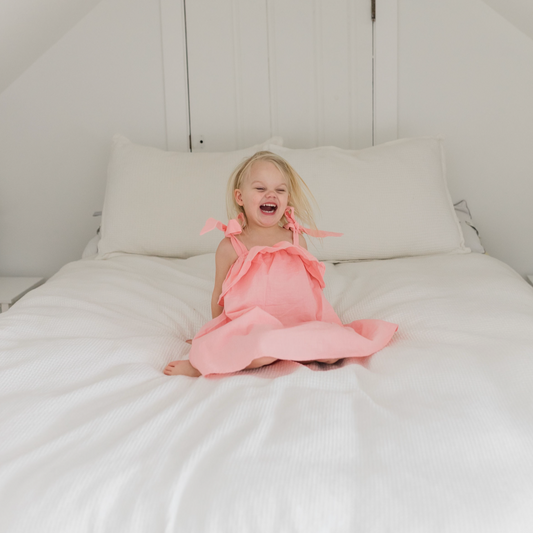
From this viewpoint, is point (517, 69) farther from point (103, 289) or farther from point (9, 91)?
point (9, 91)

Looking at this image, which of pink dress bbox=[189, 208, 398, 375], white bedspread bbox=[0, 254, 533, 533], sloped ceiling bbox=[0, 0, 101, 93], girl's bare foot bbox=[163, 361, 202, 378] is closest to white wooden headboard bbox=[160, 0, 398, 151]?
sloped ceiling bbox=[0, 0, 101, 93]

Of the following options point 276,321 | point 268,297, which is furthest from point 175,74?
point 276,321

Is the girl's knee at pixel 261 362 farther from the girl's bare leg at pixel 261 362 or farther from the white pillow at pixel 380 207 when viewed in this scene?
the white pillow at pixel 380 207

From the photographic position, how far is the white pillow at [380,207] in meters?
1.88

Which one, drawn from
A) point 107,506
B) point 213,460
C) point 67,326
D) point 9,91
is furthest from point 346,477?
point 9,91

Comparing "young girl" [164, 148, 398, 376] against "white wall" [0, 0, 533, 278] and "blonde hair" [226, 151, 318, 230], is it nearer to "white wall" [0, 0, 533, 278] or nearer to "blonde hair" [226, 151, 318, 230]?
"blonde hair" [226, 151, 318, 230]

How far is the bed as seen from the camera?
65cm

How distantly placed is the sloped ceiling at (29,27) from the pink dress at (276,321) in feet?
3.76

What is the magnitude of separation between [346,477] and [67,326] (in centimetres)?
78

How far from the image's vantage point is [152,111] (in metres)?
2.42

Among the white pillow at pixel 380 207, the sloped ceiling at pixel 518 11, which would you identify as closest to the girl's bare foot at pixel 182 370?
the white pillow at pixel 380 207

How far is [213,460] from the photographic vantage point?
72 cm

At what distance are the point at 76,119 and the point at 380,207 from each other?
1.34 m

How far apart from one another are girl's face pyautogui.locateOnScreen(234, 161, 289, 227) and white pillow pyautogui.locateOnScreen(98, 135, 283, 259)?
58cm
